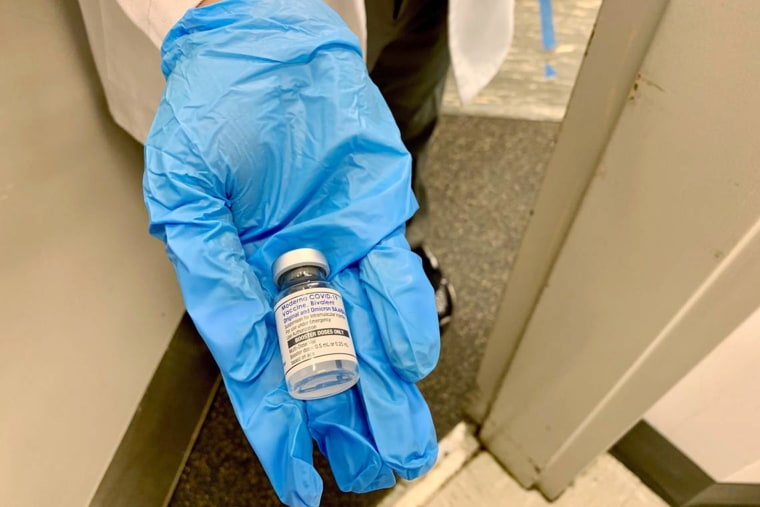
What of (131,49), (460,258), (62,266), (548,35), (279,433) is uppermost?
(131,49)

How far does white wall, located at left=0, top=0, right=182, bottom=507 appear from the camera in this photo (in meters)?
0.57

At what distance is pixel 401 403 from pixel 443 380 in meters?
0.64

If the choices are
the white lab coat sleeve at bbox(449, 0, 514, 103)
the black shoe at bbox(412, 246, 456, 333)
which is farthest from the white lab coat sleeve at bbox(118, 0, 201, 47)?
the black shoe at bbox(412, 246, 456, 333)

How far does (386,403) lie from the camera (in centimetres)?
40

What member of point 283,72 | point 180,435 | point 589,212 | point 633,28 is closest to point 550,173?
point 589,212

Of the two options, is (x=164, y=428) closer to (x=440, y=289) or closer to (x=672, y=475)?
(x=440, y=289)

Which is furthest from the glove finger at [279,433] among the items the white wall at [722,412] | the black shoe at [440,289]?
the black shoe at [440,289]

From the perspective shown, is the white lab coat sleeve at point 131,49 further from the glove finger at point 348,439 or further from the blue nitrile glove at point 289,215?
the glove finger at point 348,439

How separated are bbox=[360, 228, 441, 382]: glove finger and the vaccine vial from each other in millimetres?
29

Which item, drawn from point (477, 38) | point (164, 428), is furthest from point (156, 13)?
point (164, 428)

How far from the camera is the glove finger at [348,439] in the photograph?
40 centimetres

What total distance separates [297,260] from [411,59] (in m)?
0.51

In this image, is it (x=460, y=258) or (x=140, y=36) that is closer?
(x=140, y=36)

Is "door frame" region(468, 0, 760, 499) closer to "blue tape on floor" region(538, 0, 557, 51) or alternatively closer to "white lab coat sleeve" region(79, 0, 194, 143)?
"white lab coat sleeve" region(79, 0, 194, 143)
